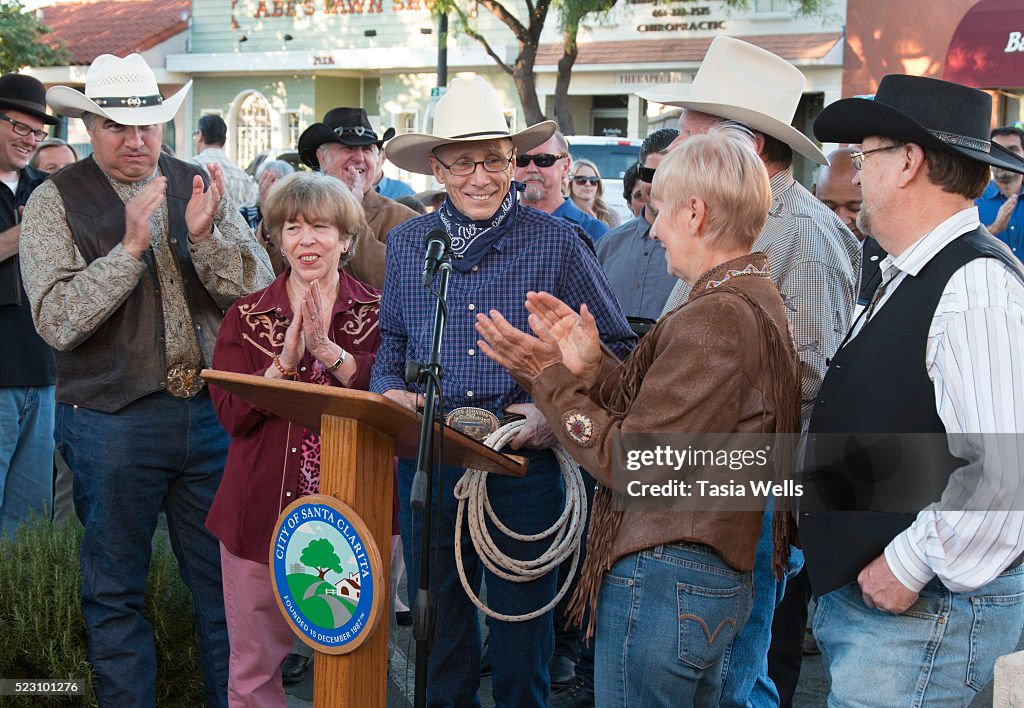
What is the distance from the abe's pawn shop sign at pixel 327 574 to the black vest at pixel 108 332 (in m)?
1.10

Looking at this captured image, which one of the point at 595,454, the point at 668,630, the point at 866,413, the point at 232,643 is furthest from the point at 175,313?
the point at 866,413

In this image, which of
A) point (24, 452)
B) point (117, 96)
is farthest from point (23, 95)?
point (24, 452)

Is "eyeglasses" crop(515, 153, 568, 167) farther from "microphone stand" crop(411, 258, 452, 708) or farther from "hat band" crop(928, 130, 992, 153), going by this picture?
"hat band" crop(928, 130, 992, 153)

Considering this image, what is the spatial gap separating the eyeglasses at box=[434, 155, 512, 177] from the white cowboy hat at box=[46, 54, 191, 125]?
3.88 ft

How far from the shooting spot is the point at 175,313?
4.20 metres

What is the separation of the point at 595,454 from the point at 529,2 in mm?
19793

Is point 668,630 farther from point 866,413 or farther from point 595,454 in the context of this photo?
point 866,413

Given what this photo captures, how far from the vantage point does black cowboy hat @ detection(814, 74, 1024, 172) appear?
2.53m

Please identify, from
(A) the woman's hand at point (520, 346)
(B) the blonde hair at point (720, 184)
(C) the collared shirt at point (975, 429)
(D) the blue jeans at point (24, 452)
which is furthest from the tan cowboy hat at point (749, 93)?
(D) the blue jeans at point (24, 452)

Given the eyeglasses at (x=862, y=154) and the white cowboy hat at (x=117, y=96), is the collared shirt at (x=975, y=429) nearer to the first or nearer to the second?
the eyeglasses at (x=862, y=154)

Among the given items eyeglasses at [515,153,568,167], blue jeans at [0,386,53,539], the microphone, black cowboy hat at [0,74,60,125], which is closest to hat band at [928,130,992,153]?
the microphone

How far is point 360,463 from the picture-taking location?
3232 millimetres

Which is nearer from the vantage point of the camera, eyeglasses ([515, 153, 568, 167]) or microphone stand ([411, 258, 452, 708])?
microphone stand ([411, 258, 452, 708])

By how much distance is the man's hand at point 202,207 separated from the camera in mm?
4086
